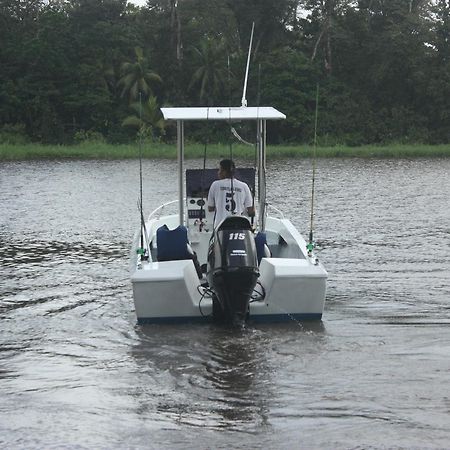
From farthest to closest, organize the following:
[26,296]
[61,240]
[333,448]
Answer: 1. [61,240]
2. [26,296]
3. [333,448]

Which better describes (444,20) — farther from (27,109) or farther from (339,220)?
(339,220)

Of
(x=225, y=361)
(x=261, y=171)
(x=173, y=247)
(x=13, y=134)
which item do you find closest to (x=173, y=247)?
(x=173, y=247)

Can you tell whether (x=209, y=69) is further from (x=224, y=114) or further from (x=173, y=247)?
(x=173, y=247)

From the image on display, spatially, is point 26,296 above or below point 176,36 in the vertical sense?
below

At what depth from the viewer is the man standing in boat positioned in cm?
795

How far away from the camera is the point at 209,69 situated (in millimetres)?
40562

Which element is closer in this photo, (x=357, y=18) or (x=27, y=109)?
(x=27, y=109)

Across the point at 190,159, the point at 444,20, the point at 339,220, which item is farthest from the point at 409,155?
the point at 339,220

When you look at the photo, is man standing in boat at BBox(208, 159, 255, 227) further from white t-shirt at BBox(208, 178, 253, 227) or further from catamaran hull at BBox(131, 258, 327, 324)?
catamaran hull at BBox(131, 258, 327, 324)

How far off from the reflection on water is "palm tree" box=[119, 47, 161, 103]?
1106 inches

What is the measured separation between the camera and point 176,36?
1698 inches

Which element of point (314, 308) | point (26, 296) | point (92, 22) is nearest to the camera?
point (314, 308)

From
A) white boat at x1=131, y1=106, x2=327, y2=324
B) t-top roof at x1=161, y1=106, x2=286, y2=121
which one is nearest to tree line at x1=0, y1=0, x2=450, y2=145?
t-top roof at x1=161, y1=106, x2=286, y2=121

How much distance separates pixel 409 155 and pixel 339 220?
64.8ft
